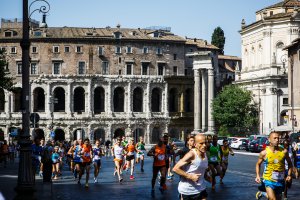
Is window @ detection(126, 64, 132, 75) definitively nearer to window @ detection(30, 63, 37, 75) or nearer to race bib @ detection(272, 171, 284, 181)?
window @ detection(30, 63, 37, 75)

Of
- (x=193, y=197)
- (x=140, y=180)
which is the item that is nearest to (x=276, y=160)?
(x=193, y=197)

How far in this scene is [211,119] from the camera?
8819 centimetres

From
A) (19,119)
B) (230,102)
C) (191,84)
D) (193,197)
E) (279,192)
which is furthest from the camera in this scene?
(191,84)

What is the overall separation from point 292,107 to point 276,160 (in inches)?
2093

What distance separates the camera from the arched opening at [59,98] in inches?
3506

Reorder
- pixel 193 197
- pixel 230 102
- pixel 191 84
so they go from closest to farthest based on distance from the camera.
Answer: pixel 193 197, pixel 230 102, pixel 191 84

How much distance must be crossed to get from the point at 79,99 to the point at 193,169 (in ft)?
266

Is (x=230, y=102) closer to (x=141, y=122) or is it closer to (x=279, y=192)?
(x=141, y=122)

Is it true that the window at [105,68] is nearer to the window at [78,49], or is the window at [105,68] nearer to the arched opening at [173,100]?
the window at [78,49]

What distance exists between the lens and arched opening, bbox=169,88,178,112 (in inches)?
3693

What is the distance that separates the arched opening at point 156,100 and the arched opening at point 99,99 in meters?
7.02

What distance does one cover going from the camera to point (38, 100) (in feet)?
294

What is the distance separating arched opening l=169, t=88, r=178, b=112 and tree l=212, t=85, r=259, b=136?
33.7ft

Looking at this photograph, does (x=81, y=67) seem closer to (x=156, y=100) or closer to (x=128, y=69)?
(x=128, y=69)
